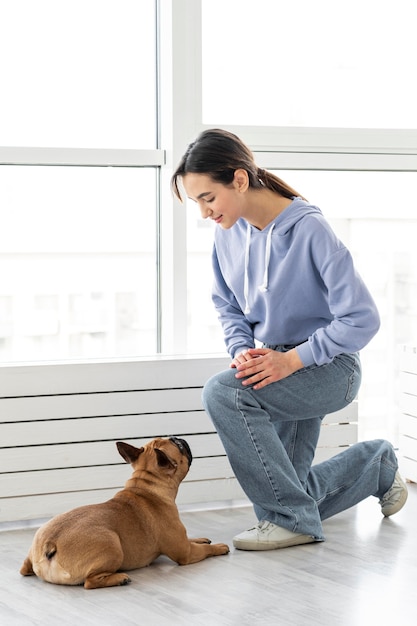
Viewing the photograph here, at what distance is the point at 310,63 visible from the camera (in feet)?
11.8

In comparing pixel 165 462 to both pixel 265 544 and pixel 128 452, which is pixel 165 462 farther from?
pixel 265 544

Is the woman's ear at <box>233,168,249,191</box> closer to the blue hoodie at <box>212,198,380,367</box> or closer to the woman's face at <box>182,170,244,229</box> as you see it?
the woman's face at <box>182,170,244,229</box>

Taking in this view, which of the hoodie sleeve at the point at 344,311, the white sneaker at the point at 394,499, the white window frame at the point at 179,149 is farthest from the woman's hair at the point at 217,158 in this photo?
the white sneaker at the point at 394,499

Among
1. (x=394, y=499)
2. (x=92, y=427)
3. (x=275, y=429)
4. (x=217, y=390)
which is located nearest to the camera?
(x=217, y=390)

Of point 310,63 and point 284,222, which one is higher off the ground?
point 310,63

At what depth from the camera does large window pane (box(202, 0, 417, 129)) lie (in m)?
3.47

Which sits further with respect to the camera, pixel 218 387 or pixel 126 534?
pixel 218 387

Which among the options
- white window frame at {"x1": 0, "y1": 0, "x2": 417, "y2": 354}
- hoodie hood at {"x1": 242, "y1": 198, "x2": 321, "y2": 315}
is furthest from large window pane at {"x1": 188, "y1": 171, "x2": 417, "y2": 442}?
hoodie hood at {"x1": 242, "y1": 198, "x2": 321, "y2": 315}

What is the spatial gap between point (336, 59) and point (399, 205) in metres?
0.60

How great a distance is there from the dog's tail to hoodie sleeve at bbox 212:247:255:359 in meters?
0.76

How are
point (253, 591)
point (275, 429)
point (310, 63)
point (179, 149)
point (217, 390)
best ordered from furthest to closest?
point (310, 63), point (179, 149), point (275, 429), point (217, 390), point (253, 591)

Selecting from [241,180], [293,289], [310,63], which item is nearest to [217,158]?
[241,180]

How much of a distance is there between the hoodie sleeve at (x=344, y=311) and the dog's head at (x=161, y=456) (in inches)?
17.2

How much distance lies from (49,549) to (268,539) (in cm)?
62
